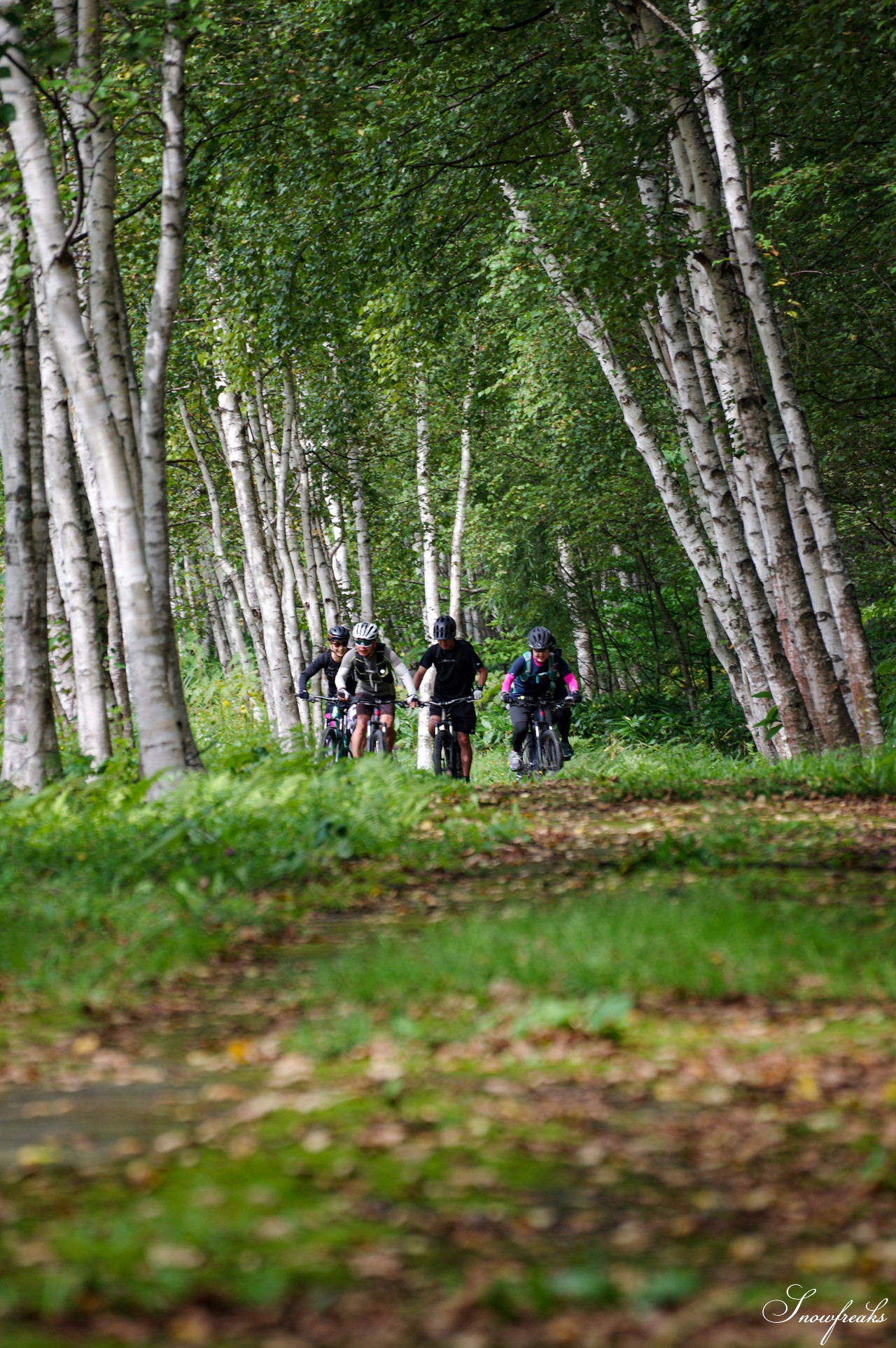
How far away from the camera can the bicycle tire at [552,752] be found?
16391 millimetres

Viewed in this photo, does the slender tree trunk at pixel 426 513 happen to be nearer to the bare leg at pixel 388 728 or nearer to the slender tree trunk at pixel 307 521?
the slender tree trunk at pixel 307 521

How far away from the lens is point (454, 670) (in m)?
15.5

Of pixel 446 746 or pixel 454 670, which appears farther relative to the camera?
pixel 446 746

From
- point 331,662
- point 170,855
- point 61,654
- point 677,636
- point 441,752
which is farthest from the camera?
point 677,636

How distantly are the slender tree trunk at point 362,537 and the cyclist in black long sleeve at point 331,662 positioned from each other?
34.3ft

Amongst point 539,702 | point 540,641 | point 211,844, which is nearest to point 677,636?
point 539,702

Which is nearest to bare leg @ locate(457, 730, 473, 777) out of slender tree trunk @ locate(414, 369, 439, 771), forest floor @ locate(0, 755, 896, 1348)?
forest floor @ locate(0, 755, 896, 1348)

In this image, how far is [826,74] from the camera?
12.3 m

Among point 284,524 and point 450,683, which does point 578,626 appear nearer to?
point 284,524

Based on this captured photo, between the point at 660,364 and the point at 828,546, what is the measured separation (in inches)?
170

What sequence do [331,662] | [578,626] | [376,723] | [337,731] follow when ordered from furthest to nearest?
[578,626] → [337,731] → [331,662] → [376,723]

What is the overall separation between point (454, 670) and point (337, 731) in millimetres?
2238

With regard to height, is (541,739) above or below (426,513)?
below

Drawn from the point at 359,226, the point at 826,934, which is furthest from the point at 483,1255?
the point at 359,226
